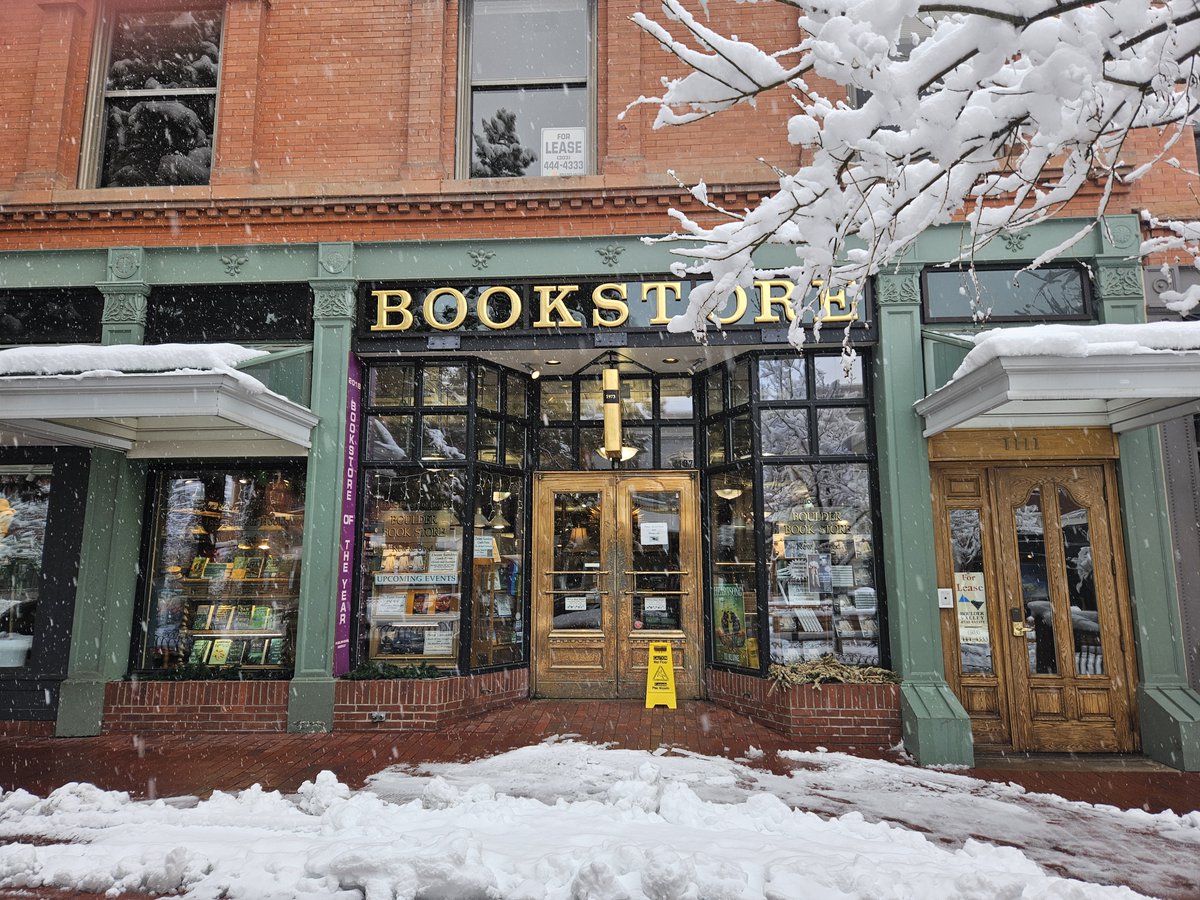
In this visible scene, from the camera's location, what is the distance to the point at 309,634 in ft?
24.7

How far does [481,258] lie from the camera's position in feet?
26.5

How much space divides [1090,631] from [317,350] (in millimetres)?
8152

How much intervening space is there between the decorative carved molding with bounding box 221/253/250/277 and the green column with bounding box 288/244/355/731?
891mm

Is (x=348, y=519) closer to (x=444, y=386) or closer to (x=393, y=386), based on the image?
(x=393, y=386)

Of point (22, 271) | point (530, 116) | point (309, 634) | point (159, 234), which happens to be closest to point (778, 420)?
point (530, 116)

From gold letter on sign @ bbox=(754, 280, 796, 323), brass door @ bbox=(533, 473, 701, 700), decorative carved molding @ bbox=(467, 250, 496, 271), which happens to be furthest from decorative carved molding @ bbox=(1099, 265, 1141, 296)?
decorative carved molding @ bbox=(467, 250, 496, 271)

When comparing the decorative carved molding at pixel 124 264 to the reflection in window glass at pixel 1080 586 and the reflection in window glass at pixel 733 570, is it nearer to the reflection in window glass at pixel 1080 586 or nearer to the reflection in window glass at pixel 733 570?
the reflection in window glass at pixel 733 570

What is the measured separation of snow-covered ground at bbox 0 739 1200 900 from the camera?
148 inches

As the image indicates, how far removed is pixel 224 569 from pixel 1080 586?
8645 millimetres

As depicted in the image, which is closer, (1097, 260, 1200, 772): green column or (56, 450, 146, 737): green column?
(1097, 260, 1200, 772): green column

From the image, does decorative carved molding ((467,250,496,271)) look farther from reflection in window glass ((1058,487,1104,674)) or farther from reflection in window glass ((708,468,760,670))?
reflection in window glass ((1058,487,1104,674))

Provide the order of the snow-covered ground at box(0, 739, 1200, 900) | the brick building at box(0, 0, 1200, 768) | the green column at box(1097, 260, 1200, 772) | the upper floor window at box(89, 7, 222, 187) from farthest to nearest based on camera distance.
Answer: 1. the upper floor window at box(89, 7, 222, 187)
2. the brick building at box(0, 0, 1200, 768)
3. the green column at box(1097, 260, 1200, 772)
4. the snow-covered ground at box(0, 739, 1200, 900)

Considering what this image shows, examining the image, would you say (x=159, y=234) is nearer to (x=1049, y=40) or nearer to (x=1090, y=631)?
(x=1049, y=40)

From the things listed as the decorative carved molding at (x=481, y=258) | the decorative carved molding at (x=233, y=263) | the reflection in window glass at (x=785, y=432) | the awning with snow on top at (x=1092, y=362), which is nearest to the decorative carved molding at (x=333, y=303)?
the decorative carved molding at (x=233, y=263)
